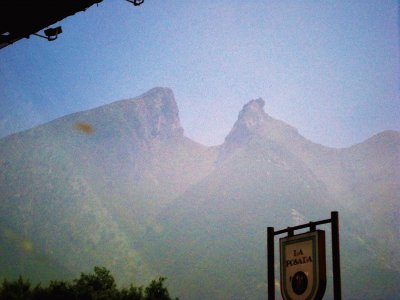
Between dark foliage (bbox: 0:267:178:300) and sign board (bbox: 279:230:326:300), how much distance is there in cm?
4634

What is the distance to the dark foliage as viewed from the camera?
5472 centimetres

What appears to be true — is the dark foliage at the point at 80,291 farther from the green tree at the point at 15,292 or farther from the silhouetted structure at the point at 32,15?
the silhouetted structure at the point at 32,15

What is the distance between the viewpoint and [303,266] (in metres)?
11.1

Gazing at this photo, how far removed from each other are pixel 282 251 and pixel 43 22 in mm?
8205

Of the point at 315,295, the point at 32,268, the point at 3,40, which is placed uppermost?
the point at 32,268

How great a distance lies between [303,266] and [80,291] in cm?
5353

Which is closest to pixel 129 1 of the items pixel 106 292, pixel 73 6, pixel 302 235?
pixel 73 6

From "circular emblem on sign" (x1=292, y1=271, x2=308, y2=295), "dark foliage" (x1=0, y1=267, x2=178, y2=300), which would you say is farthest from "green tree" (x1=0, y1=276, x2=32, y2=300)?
"circular emblem on sign" (x1=292, y1=271, x2=308, y2=295)

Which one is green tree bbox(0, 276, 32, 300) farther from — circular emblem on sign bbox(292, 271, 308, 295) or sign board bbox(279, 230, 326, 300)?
circular emblem on sign bbox(292, 271, 308, 295)

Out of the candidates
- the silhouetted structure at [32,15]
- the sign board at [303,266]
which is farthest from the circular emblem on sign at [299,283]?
the silhouetted structure at [32,15]

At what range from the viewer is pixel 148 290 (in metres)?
65.9

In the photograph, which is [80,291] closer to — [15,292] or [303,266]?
[15,292]

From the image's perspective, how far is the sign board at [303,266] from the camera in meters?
10.7

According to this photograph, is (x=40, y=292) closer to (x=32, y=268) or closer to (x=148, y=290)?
(x=148, y=290)
